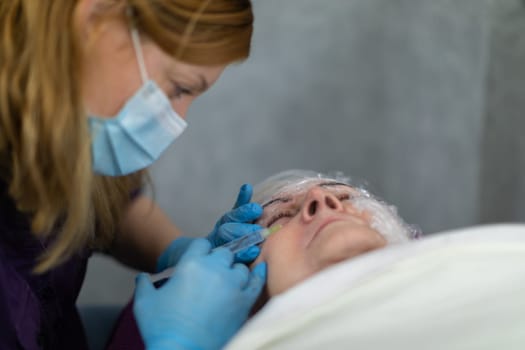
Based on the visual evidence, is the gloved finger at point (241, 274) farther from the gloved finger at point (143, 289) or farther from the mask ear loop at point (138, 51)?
the mask ear loop at point (138, 51)

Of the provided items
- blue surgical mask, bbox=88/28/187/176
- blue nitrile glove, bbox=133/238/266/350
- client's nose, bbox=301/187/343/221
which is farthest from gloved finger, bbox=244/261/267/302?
blue surgical mask, bbox=88/28/187/176

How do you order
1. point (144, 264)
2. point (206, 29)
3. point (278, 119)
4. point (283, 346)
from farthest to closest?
1. point (278, 119)
2. point (144, 264)
3. point (206, 29)
4. point (283, 346)

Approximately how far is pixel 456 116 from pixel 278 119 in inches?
22.4

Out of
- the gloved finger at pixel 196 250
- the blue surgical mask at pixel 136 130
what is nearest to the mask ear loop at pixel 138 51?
the blue surgical mask at pixel 136 130

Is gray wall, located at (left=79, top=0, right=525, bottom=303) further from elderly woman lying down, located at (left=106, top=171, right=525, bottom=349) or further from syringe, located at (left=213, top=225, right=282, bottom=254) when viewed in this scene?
elderly woman lying down, located at (left=106, top=171, right=525, bottom=349)

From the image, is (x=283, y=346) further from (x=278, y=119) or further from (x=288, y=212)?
(x=278, y=119)

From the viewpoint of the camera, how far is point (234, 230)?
46.5 inches

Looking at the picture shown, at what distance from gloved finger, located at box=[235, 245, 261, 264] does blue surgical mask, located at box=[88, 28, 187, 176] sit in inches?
8.6

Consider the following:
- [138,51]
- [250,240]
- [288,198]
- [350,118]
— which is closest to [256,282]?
[250,240]

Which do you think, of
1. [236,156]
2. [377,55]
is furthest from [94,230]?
[377,55]

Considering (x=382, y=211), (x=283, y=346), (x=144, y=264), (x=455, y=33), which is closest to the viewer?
(x=283, y=346)

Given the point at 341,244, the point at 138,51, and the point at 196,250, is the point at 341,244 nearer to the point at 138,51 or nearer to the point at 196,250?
the point at 196,250

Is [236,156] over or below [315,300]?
below

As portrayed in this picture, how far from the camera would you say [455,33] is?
6.45ft
